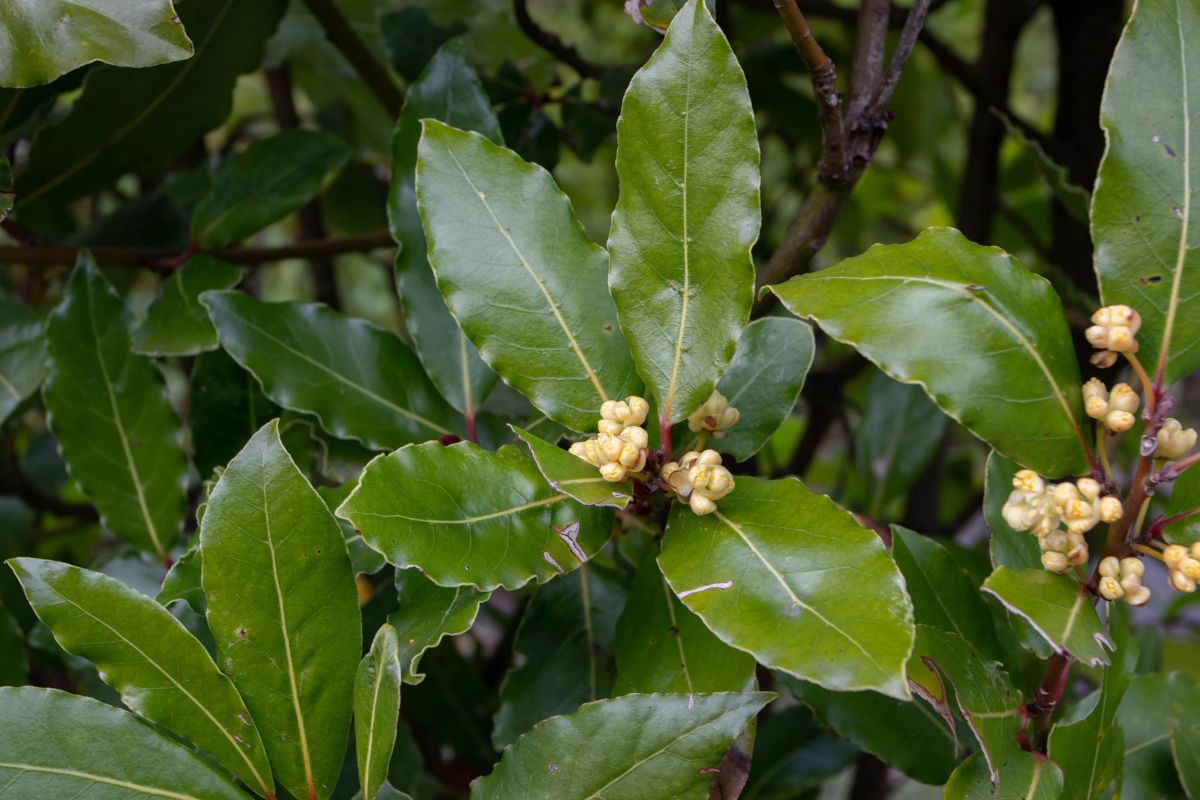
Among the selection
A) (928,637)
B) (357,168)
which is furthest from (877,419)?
(357,168)

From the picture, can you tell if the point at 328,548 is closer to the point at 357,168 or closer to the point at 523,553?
the point at 523,553

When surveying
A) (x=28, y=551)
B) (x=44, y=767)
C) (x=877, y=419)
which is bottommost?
(x=28, y=551)

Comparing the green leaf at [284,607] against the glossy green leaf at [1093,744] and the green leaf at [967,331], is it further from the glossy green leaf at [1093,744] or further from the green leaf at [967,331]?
the glossy green leaf at [1093,744]

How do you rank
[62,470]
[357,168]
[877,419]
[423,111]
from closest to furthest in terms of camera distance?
[423,111]
[877,419]
[62,470]
[357,168]

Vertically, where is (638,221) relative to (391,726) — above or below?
above

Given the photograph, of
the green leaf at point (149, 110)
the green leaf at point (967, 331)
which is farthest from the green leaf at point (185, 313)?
the green leaf at point (967, 331)

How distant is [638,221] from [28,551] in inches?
41.3

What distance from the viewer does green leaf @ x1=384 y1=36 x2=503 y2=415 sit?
0.86 m

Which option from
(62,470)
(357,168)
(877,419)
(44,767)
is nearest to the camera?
(44,767)

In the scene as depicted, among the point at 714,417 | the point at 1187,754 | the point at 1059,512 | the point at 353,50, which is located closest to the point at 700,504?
the point at 714,417

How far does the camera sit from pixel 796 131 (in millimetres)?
1555

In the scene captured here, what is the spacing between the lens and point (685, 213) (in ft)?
2.19

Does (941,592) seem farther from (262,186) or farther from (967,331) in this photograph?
(262,186)

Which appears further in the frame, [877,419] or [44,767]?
[877,419]
